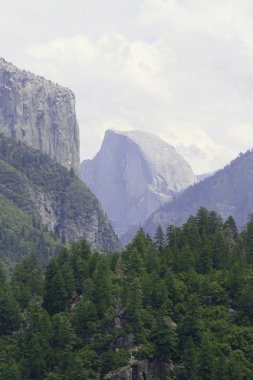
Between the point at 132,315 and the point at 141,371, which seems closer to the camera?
the point at 141,371

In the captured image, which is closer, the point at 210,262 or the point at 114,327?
the point at 114,327

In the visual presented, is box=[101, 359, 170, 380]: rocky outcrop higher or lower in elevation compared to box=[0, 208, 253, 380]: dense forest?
lower

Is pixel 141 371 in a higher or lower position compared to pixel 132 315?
lower

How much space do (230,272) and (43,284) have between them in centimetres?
3435

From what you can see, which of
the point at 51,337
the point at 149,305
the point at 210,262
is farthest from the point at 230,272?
the point at 51,337

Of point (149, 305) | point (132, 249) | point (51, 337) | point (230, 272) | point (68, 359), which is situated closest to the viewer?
point (68, 359)

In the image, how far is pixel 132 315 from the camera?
366 ft

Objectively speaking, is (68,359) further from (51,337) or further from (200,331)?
(200,331)

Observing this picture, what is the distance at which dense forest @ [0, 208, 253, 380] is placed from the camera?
103438 millimetres

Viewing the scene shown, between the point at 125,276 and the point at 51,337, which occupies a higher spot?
the point at 125,276

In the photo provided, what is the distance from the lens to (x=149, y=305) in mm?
117125

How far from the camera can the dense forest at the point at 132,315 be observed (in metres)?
103

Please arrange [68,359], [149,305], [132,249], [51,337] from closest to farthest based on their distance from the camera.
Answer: [68,359]
[51,337]
[149,305]
[132,249]

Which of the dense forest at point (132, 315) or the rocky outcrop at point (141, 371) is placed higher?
the dense forest at point (132, 315)
